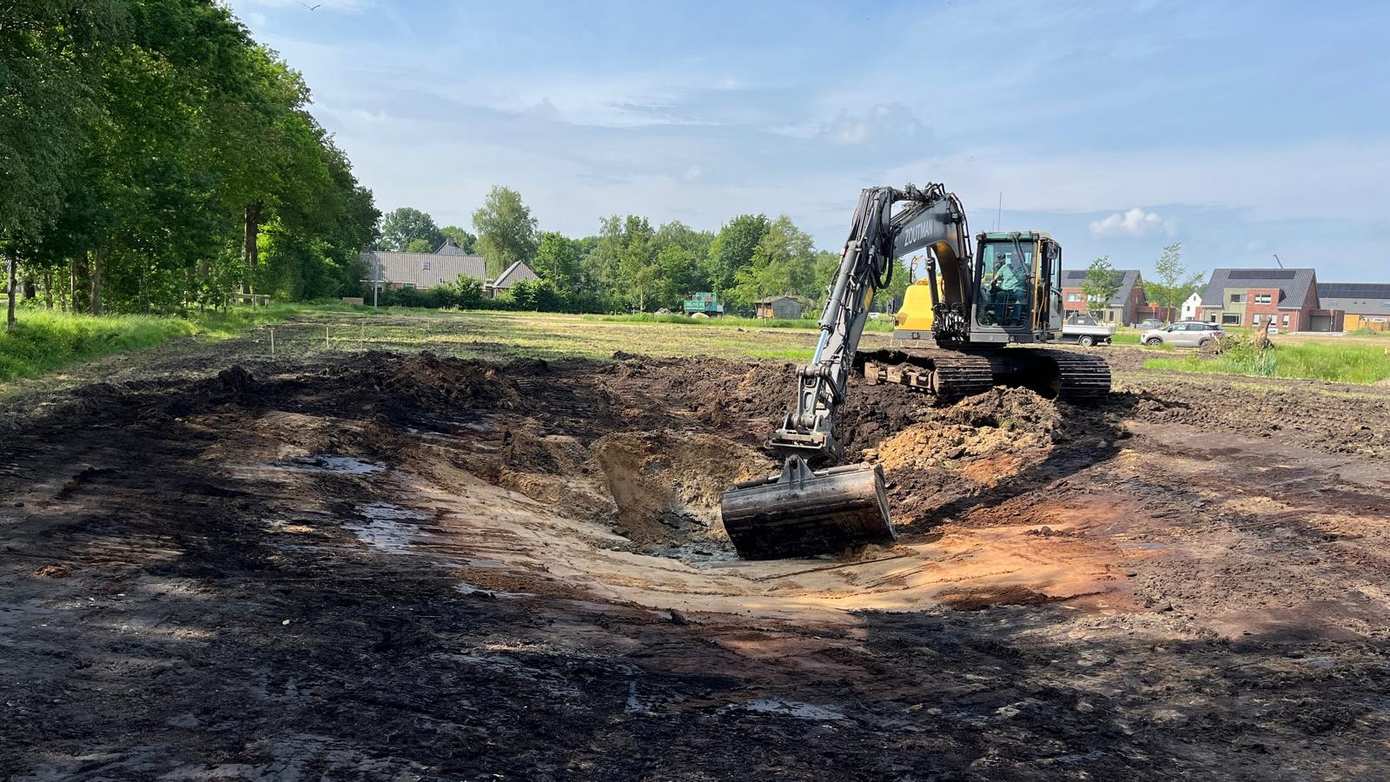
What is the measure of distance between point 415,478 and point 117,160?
2180 centimetres

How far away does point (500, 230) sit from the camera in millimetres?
127125

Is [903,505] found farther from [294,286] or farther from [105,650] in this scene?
[294,286]

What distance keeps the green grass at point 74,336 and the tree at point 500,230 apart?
9511 cm

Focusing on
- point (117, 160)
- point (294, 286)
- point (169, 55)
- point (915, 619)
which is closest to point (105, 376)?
point (169, 55)

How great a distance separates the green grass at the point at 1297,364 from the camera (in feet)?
95.1

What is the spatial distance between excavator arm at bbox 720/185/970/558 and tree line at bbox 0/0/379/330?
12765 millimetres

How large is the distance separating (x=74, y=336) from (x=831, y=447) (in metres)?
18.0

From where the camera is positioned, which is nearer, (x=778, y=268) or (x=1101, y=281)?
(x=1101, y=281)

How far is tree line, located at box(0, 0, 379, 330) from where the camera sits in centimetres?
1627

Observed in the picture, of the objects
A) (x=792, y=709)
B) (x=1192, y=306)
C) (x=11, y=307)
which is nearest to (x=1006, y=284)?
(x=792, y=709)

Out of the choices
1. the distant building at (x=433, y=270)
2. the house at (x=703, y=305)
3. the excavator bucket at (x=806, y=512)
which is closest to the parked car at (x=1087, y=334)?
the excavator bucket at (x=806, y=512)

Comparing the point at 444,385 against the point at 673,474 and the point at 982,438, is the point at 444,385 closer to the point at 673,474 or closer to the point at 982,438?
the point at 673,474

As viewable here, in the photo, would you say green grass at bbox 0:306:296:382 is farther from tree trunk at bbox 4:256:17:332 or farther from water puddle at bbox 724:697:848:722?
water puddle at bbox 724:697:848:722

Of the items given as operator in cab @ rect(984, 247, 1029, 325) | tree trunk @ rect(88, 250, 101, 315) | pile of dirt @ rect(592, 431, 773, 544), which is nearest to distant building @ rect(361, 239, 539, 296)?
tree trunk @ rect(88, 250, 101, 315)
